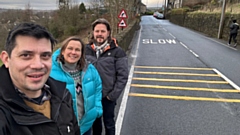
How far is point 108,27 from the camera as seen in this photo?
283 centimetres

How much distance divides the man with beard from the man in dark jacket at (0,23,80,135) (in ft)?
5.07

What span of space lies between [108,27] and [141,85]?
3688 mm

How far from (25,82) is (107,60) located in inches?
68.4

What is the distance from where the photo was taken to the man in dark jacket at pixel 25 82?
1078 mm

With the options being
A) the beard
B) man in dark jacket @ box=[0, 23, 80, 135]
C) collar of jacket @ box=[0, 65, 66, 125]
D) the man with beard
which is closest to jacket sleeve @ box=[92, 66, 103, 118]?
the man with beard

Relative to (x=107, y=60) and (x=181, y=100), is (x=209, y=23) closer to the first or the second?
(x=181, y=100)

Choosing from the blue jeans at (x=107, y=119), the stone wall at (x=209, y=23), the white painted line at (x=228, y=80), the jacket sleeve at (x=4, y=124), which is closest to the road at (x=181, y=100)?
the white painted line at (x=228, y=80)

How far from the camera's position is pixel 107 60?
286 centimetres

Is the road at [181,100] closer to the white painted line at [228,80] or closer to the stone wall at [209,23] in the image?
the white painted line at [228,80]

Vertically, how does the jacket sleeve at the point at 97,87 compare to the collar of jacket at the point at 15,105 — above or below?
below

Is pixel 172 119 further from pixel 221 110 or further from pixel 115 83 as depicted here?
pixel 115 83

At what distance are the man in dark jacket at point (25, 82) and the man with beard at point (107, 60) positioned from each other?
5.07 feet

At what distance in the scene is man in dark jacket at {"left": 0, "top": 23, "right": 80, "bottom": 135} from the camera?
1078 mm

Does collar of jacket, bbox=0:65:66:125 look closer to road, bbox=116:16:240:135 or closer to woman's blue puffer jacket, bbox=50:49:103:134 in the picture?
woman's blue puffer jacket, bbox=50:49:103:134
